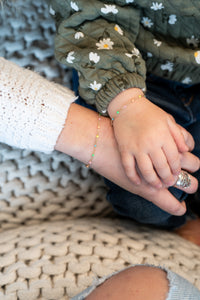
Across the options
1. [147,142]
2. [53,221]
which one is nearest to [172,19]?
[147,142]

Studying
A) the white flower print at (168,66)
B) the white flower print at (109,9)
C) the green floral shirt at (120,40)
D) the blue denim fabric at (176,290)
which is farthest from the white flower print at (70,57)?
the blue denim fabric at (176,290)

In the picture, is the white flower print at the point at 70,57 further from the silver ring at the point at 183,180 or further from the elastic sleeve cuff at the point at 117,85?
the silver ring at the point at 183,180

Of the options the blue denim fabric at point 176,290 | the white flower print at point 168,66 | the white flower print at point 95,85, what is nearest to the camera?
the blue denim fabric at point 176,290

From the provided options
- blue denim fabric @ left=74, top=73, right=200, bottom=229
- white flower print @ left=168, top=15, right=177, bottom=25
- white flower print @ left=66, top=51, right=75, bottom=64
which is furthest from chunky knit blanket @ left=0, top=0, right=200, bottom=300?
white flower print @ left=168, top=15, right=177, bottom=25

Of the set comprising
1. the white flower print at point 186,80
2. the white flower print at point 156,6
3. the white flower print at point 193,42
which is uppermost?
the white flower print at point 156,6

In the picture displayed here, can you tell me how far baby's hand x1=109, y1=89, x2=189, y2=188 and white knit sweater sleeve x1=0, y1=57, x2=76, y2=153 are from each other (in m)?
0.11

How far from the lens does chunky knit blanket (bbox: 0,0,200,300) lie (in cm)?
59

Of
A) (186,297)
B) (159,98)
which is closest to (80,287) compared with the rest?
(186,297)

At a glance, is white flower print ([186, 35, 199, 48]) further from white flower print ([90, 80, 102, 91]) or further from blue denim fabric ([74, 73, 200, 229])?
white flower print ([90, 80, 102, 91])

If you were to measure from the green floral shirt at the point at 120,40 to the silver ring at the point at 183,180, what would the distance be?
0.18 meters

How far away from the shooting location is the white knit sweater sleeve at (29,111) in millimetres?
574

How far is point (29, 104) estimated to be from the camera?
0.58m

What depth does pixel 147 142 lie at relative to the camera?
54 cm

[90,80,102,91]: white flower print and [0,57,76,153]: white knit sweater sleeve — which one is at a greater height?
[90,80,102,91]: white flower print
